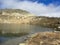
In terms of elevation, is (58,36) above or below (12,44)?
above

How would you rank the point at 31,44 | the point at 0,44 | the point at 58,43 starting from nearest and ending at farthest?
the point at 58,43, the point at 31,44, the point at 0,44

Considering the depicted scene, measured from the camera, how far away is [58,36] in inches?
1196

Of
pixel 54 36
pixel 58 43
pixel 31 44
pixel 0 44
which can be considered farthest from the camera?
pixel 0 44

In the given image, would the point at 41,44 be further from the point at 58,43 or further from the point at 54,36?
the point at 54,36

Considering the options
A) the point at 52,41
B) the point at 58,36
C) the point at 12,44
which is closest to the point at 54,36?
the point at 58,36

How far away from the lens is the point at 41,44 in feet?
86.5

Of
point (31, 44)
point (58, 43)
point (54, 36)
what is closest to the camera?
point (58, 43)

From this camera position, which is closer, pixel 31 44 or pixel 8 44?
pixel 31 44

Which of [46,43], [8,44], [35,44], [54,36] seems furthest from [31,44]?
[8,44]

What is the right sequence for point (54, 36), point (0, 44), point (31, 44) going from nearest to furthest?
1. point (31, 44)
2. point (54, 36)
3. point (0, 44)

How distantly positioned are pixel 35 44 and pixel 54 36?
4.62 meters

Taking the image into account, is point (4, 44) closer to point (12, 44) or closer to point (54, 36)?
point (12, 44)

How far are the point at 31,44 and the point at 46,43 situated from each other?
3008mm

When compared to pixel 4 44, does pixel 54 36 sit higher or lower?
higher
